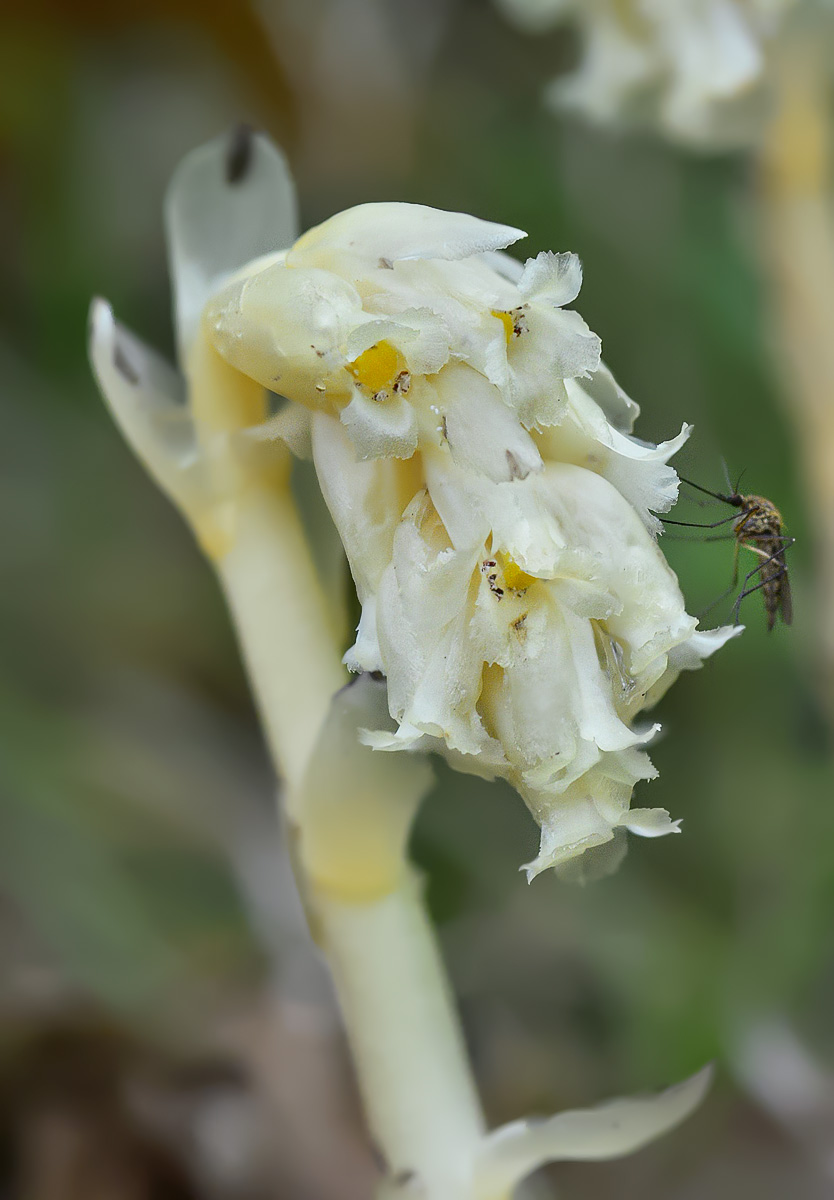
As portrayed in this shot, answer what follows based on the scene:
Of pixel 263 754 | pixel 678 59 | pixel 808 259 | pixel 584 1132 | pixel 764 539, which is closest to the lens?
pixel 584 1132

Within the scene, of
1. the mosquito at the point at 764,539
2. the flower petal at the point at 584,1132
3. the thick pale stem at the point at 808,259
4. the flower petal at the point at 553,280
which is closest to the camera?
the flower petal at the point at 553,280

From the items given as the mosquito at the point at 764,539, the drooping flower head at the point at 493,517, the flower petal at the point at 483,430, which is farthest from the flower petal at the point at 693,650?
the mosquito at the point at 764,539

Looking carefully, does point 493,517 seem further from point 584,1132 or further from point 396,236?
point 584,1132

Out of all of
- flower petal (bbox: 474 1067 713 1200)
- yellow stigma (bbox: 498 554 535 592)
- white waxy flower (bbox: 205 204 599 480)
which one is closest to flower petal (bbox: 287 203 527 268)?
white waxy flower (bbox: 205 204 599 480)

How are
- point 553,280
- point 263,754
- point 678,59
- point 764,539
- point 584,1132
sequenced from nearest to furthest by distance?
1. point 553,280
2. point 584,1132
3. point 764,539
4. point 678,59
5. point 263,754

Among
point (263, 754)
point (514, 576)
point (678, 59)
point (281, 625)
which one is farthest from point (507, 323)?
point (263, 754)

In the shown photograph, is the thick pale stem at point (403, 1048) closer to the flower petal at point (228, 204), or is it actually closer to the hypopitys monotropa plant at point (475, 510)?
the hypopitys monotropa plant at point (475, 510)
